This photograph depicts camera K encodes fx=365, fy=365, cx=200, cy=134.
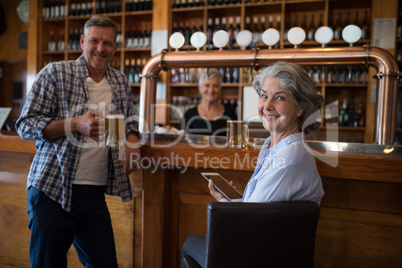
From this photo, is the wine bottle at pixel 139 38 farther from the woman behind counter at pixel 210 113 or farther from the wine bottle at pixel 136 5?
the woman behind counter at pixel 210 113

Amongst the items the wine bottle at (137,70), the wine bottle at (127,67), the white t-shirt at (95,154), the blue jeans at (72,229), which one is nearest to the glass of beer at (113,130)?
the white t-shirt at (95,154)

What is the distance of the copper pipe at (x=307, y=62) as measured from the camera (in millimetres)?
1799

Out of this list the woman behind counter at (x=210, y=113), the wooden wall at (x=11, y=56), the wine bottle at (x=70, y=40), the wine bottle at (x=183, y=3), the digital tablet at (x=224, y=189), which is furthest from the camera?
the wooden wall at (x=11, y=56)

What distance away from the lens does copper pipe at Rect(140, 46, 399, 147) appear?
1.80m

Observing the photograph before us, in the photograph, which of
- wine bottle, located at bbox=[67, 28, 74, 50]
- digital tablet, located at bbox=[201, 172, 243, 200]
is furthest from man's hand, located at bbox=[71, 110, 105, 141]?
wine bottle, located at bbox=[67, 28, 74, 50]

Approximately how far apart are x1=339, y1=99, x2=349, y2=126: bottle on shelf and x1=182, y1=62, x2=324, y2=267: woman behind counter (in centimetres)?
307

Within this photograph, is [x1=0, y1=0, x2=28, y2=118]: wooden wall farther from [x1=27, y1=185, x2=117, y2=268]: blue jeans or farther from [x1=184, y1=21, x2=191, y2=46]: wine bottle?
[x1=27, y1=185, x2=117, y2=268]: blue jeans

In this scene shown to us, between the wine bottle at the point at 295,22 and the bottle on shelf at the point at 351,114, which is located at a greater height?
the wine bottle at the point at 295,22

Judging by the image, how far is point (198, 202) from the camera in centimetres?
189

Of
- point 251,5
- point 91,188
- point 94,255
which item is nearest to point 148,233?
point 94,255

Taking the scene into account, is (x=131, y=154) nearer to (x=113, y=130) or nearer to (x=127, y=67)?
(x=113, y=130)

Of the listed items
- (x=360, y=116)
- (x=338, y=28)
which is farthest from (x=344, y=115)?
(x=338, y=28)

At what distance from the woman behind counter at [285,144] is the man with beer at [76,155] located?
0.48m

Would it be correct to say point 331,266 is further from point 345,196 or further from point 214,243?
point 214,243
